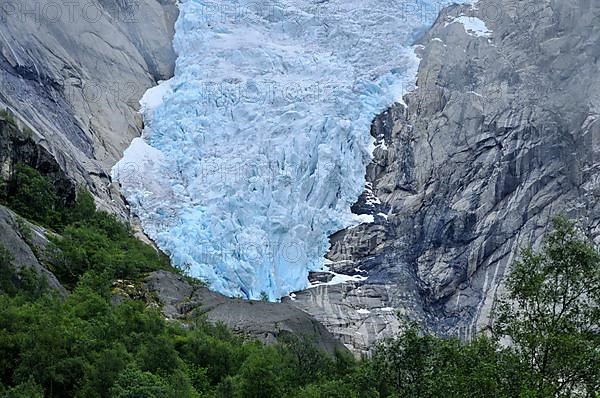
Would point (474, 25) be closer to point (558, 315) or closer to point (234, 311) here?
point (234, 311)

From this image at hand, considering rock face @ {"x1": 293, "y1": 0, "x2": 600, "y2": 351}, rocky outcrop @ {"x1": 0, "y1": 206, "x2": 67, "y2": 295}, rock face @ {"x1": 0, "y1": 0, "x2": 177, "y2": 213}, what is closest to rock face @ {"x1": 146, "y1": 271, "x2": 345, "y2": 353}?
rocky outcrop @ {"x1": 0, "y1": 206, "x2": 67, "y2": 295}

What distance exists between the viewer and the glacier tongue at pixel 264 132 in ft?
150

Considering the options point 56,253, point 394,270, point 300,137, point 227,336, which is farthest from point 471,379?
point 300,137

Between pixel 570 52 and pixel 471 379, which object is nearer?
pixel 471 379

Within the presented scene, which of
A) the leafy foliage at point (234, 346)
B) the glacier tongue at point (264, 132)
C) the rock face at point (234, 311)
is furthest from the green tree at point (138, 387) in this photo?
the glacier tongue at point (264, 132)

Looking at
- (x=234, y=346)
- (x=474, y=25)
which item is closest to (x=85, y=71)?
(x=474, y=25)

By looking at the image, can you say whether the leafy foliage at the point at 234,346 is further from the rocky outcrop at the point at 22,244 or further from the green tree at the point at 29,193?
the rocky outcrop at the point at 22,244

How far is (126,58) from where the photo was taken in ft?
198

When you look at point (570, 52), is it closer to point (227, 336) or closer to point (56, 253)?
point (227, 336)

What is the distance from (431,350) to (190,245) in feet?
96.9

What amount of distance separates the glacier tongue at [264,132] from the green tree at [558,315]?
97.8 feet

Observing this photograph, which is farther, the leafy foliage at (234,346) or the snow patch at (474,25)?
the snow patch at (474,25)

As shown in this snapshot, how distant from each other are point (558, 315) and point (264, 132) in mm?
39462

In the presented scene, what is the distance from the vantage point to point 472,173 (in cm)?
4959
